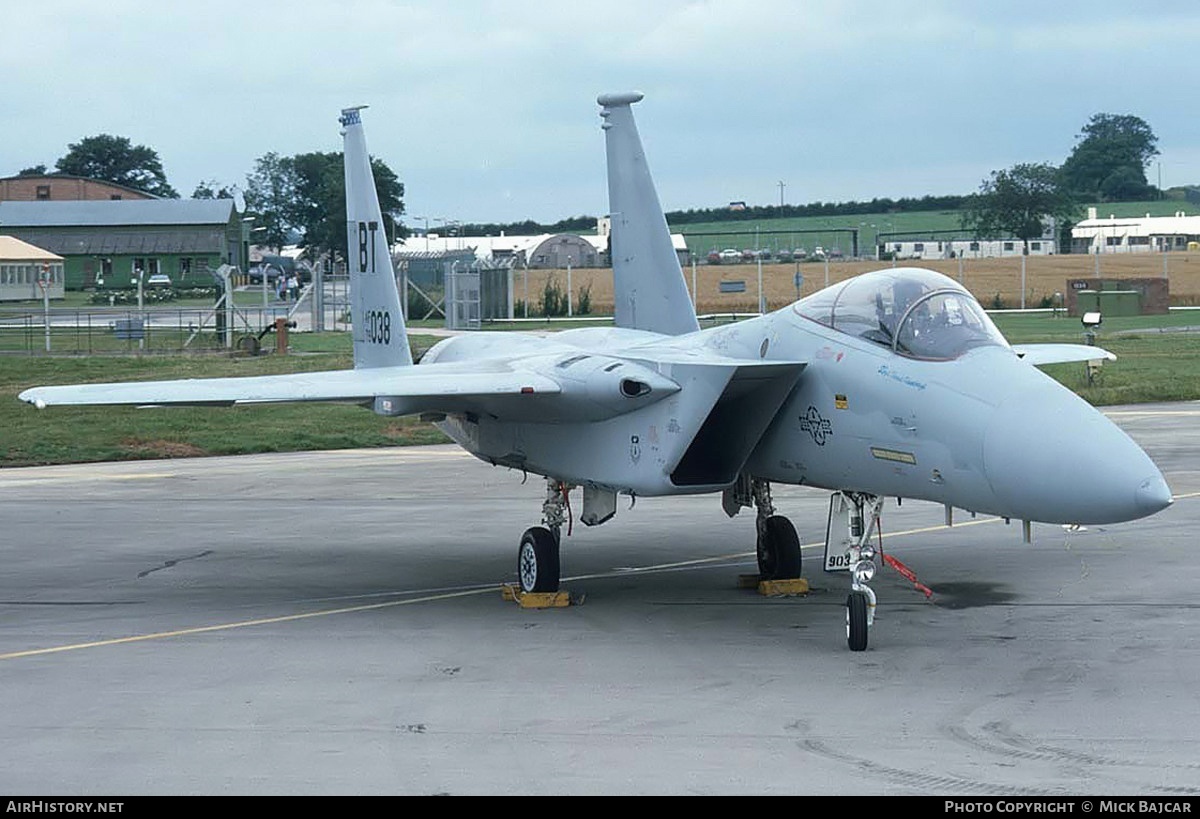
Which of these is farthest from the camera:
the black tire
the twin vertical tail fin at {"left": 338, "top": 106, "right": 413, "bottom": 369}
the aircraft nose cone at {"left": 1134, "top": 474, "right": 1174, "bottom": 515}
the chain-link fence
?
the chain-link fence

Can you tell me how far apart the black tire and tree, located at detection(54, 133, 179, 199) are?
14183 centimetres

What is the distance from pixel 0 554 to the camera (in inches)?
648

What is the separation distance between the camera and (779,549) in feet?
45.0

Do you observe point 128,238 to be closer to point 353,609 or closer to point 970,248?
point 970,248

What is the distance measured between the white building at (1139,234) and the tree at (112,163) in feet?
263

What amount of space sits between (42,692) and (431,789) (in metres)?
3.69

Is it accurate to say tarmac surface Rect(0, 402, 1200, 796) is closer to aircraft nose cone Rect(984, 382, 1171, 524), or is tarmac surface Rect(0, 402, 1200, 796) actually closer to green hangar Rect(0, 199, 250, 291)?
aircraft nose cone Rect(984, 382, 1171, 524)

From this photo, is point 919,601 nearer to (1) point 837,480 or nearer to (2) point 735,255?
(1) point 837,480

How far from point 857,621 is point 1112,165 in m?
157

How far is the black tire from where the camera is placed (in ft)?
36.7

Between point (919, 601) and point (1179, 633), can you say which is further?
point (919, 601)

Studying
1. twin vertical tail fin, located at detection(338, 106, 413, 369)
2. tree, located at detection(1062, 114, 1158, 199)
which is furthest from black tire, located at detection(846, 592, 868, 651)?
tree, located at detection(1062, 114, 1158, 199)

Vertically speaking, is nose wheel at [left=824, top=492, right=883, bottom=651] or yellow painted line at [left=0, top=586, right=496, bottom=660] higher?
nose wheel at [left=824, top=492, right=883, bottom=651]
